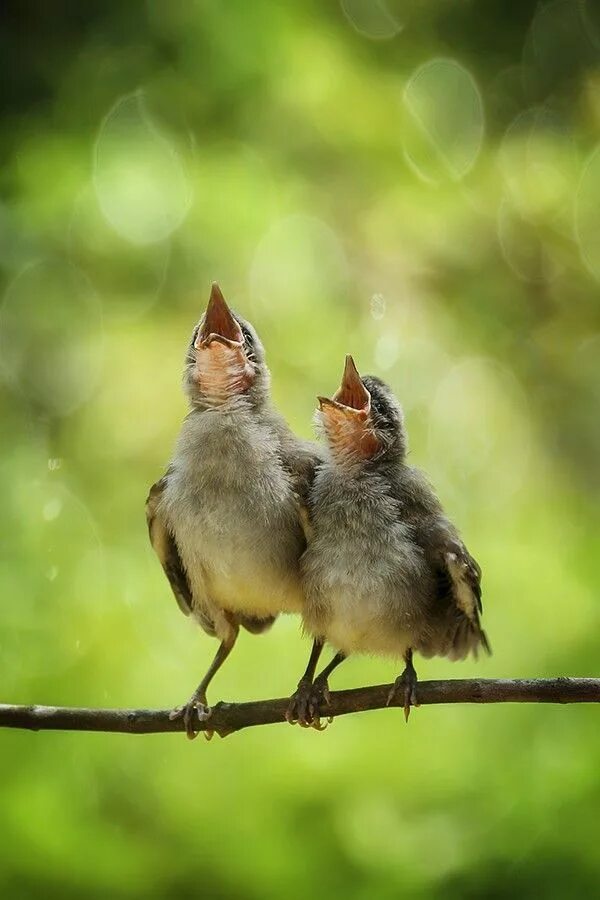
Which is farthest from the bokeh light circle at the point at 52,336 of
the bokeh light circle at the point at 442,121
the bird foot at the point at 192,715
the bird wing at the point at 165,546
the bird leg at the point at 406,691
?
the bird leg at the point at 406,691

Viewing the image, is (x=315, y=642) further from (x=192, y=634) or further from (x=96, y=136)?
(x=96, y=136)

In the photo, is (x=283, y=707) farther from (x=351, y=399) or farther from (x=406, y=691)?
(x=351, y=399)

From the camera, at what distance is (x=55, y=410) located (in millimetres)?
2754

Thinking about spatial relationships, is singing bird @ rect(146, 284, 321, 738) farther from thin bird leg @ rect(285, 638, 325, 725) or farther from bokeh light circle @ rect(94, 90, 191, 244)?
bokeh light circle @ rect(94, 90, 191, 244)

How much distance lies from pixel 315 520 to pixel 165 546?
0.81 ft

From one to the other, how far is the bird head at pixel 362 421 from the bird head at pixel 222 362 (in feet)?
0.38

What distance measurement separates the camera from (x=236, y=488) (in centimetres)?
148

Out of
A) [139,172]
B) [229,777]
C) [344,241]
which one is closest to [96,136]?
[139,172]

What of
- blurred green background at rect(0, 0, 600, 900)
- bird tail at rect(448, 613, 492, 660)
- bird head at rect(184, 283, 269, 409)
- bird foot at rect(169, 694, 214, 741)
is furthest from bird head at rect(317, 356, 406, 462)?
blurred green background at rect(0, 0, 600, 900)

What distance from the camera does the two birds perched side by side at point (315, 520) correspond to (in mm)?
1439

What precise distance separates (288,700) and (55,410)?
5.04ft

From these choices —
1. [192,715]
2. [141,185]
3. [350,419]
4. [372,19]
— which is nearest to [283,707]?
[192,715]

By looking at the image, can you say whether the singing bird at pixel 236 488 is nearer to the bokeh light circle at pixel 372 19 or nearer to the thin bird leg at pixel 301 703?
A: the thin bird leg at pixel 301 703

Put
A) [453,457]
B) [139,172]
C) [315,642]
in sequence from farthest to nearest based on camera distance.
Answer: [139,172] → [453,457] → [315,642]
